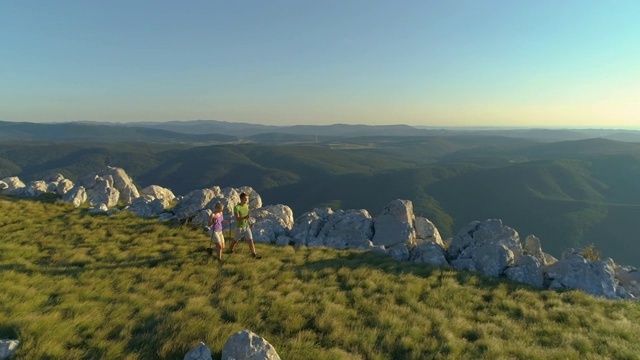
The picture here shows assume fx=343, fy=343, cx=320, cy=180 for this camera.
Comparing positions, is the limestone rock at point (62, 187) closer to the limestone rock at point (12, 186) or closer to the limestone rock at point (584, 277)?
the limestone rock at point (12, 186)

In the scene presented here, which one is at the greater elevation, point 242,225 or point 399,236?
point 242,225

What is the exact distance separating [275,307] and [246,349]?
12.8ft

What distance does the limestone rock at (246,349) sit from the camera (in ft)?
24.6

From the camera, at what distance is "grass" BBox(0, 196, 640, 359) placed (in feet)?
29.0

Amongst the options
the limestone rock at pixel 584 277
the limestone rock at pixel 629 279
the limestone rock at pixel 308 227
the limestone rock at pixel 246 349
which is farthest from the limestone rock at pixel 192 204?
the limestone rock at pixel 629 279

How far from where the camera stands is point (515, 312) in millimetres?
13609

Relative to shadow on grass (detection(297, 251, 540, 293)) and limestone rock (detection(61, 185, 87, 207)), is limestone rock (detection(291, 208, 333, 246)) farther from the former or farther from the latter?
limestone rock (detection(61, 185, 87, 207))

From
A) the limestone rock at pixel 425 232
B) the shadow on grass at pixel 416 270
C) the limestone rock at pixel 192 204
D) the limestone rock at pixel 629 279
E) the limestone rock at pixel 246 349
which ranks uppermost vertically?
the limestone rock at pixel 246 349

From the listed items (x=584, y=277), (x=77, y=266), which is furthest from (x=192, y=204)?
(x=584, y=277)

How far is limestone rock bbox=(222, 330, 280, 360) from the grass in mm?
707

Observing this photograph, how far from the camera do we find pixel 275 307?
449 inches

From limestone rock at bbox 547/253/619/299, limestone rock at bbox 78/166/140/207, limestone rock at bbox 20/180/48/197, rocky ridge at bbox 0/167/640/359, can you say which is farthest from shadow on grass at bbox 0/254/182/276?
limestone rock at bbox 20/180/48/197

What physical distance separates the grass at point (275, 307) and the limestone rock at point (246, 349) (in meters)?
0.71

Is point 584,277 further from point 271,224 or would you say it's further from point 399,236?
point 271,224
